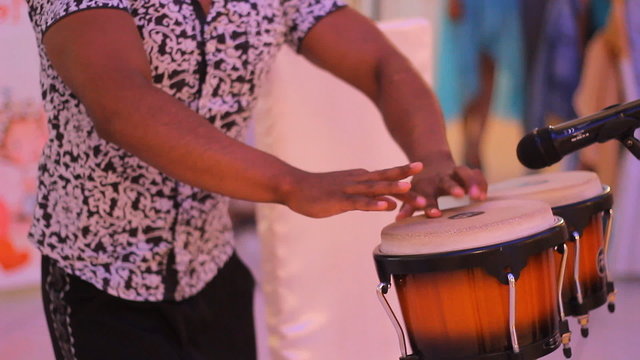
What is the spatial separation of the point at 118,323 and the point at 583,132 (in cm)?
81

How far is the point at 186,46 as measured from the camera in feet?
4.81

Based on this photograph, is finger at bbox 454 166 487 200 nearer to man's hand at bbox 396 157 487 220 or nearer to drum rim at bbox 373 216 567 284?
man's hand at bbox 396 157 487 220

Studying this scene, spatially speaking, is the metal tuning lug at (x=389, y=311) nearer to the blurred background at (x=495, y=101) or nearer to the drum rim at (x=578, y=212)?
the drum rim at (x=578, y=212)

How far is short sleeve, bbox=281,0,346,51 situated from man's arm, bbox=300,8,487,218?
12 mm

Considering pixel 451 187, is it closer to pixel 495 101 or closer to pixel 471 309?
pixel 471 309

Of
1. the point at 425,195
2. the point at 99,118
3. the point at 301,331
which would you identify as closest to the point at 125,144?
the point at 99,118

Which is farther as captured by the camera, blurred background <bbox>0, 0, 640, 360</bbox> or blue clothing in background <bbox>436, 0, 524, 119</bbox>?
blue clothing in background <bbox>436, 0, 524, 119</bbox>

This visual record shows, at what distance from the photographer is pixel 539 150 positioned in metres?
1.39

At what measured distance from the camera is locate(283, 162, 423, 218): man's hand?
4.05 feet

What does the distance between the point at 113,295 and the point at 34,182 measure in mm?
2677

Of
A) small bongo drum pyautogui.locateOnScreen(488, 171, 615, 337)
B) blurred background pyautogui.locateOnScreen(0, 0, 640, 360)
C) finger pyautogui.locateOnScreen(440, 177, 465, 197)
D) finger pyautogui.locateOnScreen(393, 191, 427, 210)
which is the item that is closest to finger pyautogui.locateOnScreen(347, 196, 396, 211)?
finger pyautogui.locateOnScreen(393, 191, 427, 210)

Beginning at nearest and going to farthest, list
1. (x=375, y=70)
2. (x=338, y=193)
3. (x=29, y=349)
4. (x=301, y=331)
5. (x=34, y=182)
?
(x=338, y=193)
(x=375, y=70)
(x=301, y=331)
(x=29, y=349)
(x=34, y=182)

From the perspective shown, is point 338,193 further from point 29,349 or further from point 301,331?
point 29,349

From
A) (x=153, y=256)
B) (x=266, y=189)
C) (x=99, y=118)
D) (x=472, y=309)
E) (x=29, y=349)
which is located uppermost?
(x=99, y=118)
